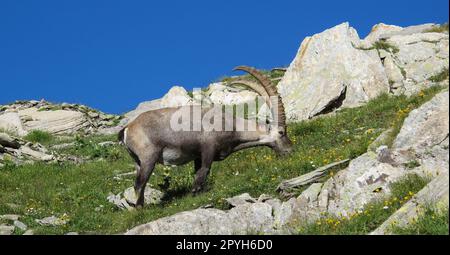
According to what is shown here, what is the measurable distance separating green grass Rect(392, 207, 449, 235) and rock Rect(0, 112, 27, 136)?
2687 centimetres

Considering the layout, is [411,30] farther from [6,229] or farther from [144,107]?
[6,229]

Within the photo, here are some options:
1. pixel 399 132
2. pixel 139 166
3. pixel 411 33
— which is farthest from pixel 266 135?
pixel 411 33

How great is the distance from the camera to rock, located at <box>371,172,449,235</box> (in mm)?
10484

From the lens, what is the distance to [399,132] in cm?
1416

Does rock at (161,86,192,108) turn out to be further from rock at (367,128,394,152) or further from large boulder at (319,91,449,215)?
large boulder at (319,91,449,215)

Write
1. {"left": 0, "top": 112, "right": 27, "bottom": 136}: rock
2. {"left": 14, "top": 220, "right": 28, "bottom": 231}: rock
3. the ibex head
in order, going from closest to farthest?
{"left": 14, "top": 220, "right": 28, "bottom": 231}: rock
the ibex head
{"left": 0, "top": 112, "right": 27, "bottom": 136}: rock

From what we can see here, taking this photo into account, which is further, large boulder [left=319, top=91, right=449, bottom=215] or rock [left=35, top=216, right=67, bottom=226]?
rock [left=35, top=216, right=67, bottom=226]

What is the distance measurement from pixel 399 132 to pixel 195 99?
22.6 metres

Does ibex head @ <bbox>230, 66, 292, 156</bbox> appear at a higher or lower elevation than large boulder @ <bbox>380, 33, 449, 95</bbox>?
lower

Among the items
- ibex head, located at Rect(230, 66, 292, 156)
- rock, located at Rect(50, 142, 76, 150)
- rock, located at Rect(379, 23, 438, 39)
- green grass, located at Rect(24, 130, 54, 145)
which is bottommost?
ibex head, located at Rect(230, 66, 292, 156)

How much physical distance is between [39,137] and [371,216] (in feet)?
79.3

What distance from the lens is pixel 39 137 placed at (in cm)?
3334

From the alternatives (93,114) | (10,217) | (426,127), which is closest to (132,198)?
(10,217)

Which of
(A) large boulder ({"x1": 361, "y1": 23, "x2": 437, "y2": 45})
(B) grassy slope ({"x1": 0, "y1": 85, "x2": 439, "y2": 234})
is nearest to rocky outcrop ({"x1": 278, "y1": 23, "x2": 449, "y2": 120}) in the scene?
(A) large boulder ({"x1": 361, "y1": 23, "x2": 437, "y2": 45})
